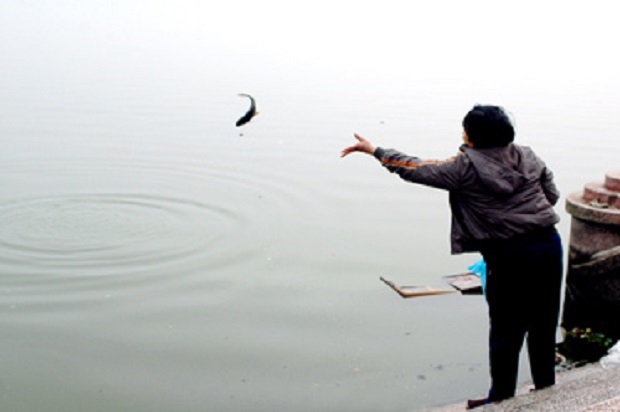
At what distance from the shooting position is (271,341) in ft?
22.9

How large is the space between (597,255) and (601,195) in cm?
48

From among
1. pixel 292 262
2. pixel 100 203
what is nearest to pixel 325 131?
pixel 100 203

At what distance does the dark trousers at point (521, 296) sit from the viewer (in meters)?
4.36

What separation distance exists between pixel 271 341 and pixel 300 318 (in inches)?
→ 24.3

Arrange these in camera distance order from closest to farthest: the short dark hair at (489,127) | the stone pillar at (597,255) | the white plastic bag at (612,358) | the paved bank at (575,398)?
the paved bank at (575,398)
the short dark hair at (489,127)
the white plastic bag at (612,358)
the stone pillar at (597,255)

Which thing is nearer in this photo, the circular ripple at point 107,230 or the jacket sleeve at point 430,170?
the jacket sleeve at point 430,170

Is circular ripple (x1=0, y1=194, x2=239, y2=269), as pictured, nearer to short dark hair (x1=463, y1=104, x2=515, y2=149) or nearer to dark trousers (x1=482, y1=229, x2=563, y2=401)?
dark trousers (x1=482, y1=229, x2=563, y2=401)

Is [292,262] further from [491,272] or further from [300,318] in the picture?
[491,272]

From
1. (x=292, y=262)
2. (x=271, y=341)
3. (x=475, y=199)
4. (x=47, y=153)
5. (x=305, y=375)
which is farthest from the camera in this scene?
(x=47, y=153)

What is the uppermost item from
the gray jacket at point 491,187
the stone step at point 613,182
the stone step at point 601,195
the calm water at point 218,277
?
the gray jacket at point 491,187

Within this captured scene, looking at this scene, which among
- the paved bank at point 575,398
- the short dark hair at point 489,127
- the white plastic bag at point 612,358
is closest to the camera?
the paved bank at point 575,398

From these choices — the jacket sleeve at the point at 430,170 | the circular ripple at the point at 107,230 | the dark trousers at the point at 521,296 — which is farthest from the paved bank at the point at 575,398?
the circular ripple at the point at 107,230

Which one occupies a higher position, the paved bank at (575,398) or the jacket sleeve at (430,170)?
the jacket sleeve at (430,170)

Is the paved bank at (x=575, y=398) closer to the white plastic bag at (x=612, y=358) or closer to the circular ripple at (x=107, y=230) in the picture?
the white plastic bag at (x=612, y=358)
